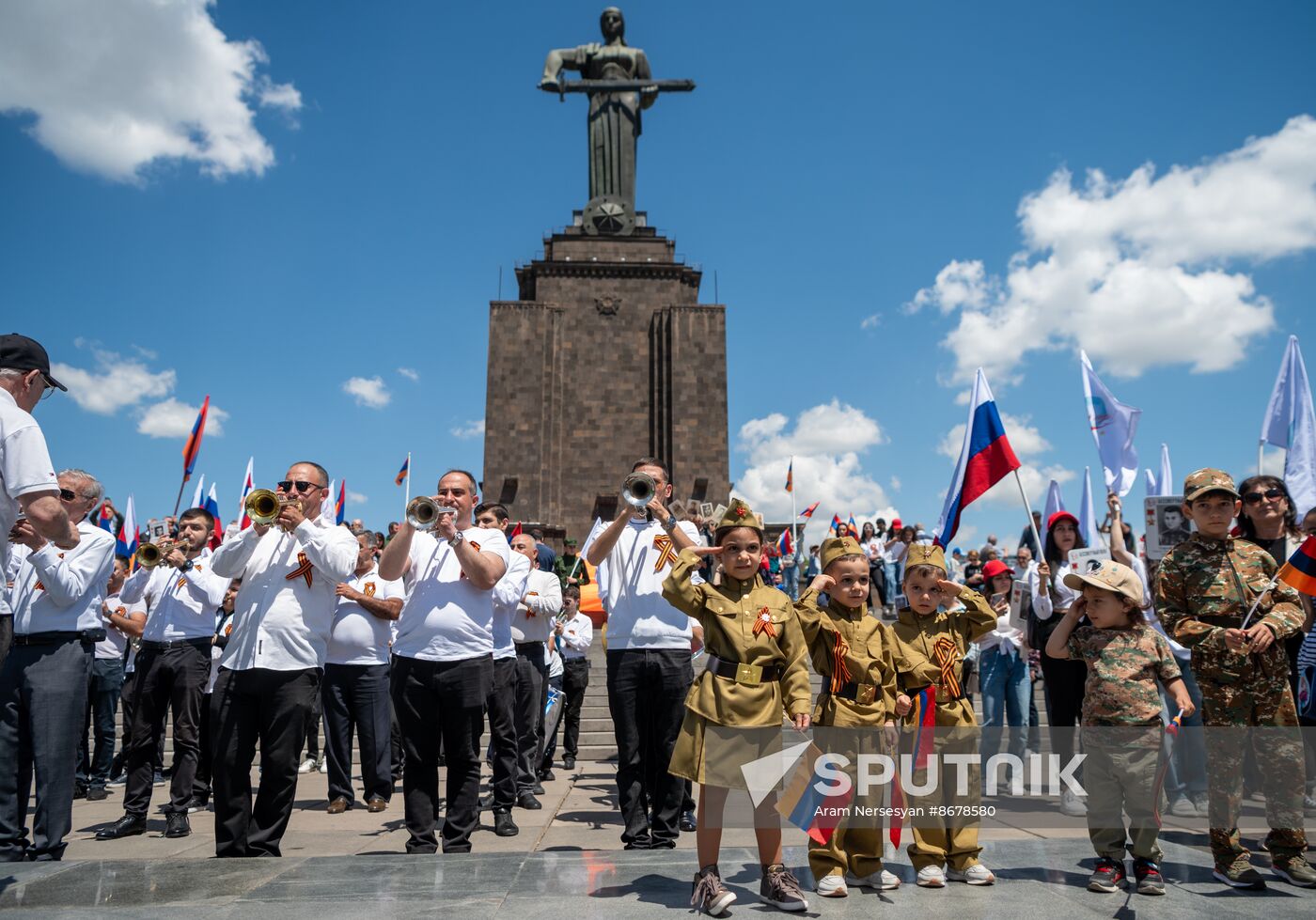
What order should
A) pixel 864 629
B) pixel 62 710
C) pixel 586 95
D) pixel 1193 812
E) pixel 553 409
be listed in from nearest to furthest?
pixel 864 629 < pixel 62 710 < pixel 1193 812 < pixel 553 409 < pixel 586 95

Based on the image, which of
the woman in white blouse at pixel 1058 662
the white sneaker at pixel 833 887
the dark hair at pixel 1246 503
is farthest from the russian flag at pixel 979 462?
the white sneaker at pixel 833 887

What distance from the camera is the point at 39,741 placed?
5293 mm

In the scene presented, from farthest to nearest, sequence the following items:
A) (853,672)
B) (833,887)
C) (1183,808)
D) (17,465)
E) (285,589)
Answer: (1183,808) < (285,589) < (853,672) < (833,887) < (17,465)

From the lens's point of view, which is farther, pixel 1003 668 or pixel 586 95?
pixel 586 95

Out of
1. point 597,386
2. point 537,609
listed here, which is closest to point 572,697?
point 537,609

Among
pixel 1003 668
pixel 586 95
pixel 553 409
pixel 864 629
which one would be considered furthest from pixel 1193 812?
pixel 586 95

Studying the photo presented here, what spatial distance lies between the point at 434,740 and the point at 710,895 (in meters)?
2.27

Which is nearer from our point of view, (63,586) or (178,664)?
(63,586)

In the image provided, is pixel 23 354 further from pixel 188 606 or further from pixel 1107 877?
pixel 1107 877

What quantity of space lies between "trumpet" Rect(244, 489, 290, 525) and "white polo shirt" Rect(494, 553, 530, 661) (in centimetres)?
174

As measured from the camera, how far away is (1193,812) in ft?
23.6

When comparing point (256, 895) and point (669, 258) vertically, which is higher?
point (669, 258)

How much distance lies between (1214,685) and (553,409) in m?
26.7

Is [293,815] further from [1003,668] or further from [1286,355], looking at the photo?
[1286,355]
